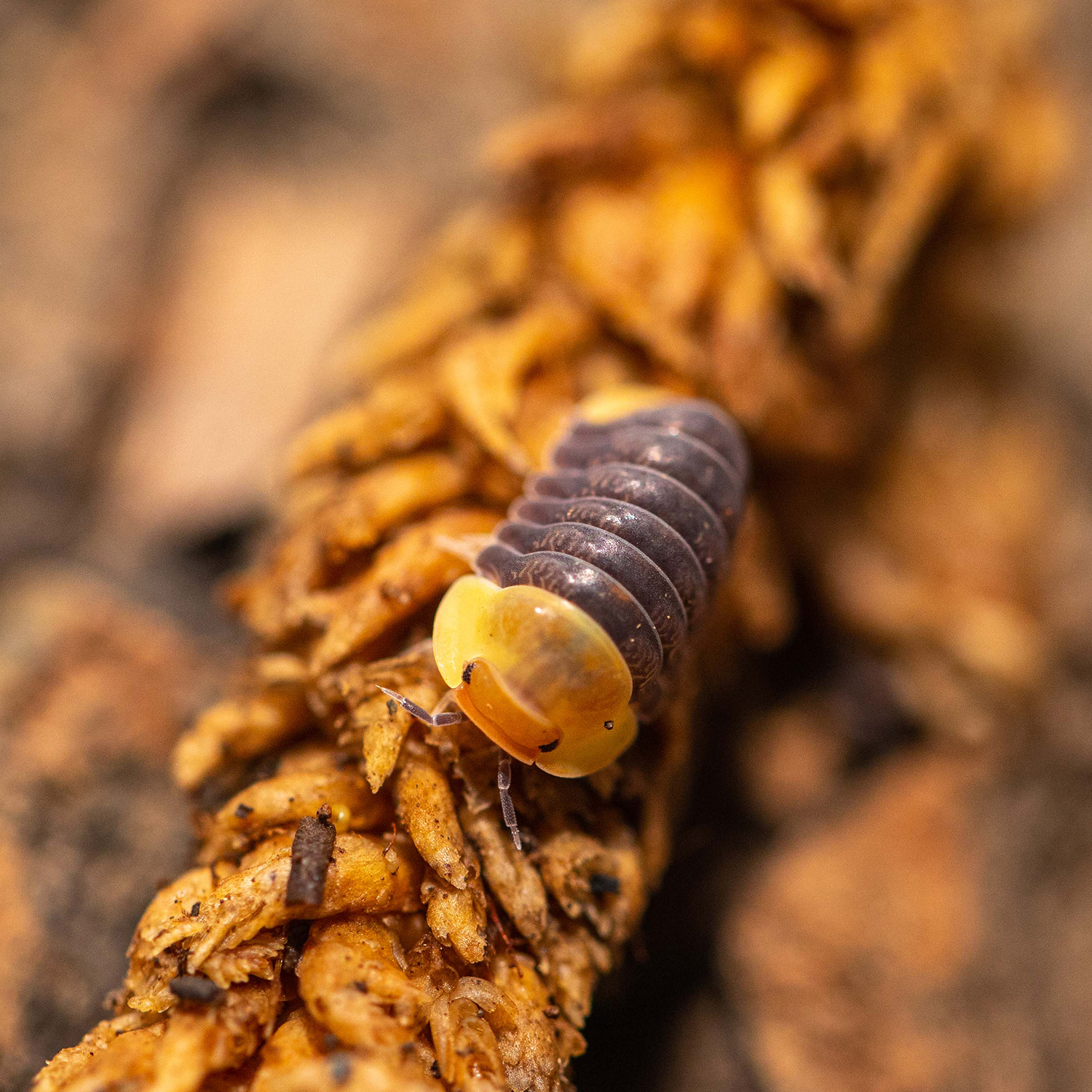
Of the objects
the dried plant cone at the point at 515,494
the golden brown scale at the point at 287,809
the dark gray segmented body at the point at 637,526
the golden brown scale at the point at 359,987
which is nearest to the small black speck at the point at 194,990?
the dried plant cone at the point at 515,494

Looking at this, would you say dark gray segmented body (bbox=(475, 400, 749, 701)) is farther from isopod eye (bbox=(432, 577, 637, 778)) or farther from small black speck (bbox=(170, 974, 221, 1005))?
small black speck (bbox=(170, 974, 221, 1005))

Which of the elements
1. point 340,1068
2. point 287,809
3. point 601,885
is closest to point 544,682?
point 601,885

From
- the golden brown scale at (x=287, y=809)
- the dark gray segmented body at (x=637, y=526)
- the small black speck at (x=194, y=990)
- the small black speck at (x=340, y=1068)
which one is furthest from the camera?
the dark gray segmented body at (x=637, y=526)

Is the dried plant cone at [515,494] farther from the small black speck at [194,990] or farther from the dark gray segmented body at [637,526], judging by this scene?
the dark gray segmented body at [637,526]

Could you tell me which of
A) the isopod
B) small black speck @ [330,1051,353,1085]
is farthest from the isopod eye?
small black speck @ [330,1051,353,1085]

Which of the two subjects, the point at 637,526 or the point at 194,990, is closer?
the point at 194,990

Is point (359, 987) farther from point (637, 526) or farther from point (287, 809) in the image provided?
point (637, 526)

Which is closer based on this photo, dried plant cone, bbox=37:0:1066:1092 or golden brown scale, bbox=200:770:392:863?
dried plant cone, bbox=37:0:1066:1092
